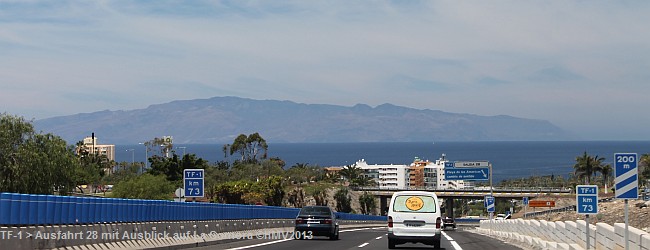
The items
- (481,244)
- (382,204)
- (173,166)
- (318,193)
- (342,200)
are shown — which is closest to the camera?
(481,244)

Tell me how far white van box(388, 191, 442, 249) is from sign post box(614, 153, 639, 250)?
993 cm

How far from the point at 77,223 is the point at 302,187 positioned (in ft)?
416

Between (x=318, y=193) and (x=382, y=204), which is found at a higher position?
(x=318, y=193)

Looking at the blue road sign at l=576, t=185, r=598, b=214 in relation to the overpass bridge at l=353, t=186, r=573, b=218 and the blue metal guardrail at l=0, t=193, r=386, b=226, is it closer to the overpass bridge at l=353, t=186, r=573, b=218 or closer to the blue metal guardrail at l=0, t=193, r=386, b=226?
the blue metal guardrail at l=0, t=193, r=386, b=226

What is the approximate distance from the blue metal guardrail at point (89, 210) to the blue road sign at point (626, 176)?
12079 mm

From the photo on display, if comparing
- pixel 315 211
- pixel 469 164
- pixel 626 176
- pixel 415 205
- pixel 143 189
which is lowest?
pixel 315 211

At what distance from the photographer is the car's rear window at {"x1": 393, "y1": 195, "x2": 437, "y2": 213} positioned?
27.5 meters

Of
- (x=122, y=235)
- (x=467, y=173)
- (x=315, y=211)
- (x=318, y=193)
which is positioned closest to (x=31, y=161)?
(x=467, y=173)

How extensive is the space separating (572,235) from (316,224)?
14.3 m

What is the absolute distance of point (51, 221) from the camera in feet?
→ 56.5

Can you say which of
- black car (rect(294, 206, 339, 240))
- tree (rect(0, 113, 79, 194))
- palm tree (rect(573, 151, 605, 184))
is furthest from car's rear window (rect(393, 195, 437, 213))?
palm tree (rect(573, 151, 605, 184))

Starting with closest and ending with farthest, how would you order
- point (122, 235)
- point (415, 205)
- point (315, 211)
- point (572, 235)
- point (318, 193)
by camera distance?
point (122, 235) < point (572, 235) < point (415, 205) < point (315, 211) < point (318, 193)

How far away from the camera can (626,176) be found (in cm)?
1770

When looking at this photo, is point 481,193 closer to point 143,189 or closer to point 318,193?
point 318,193
